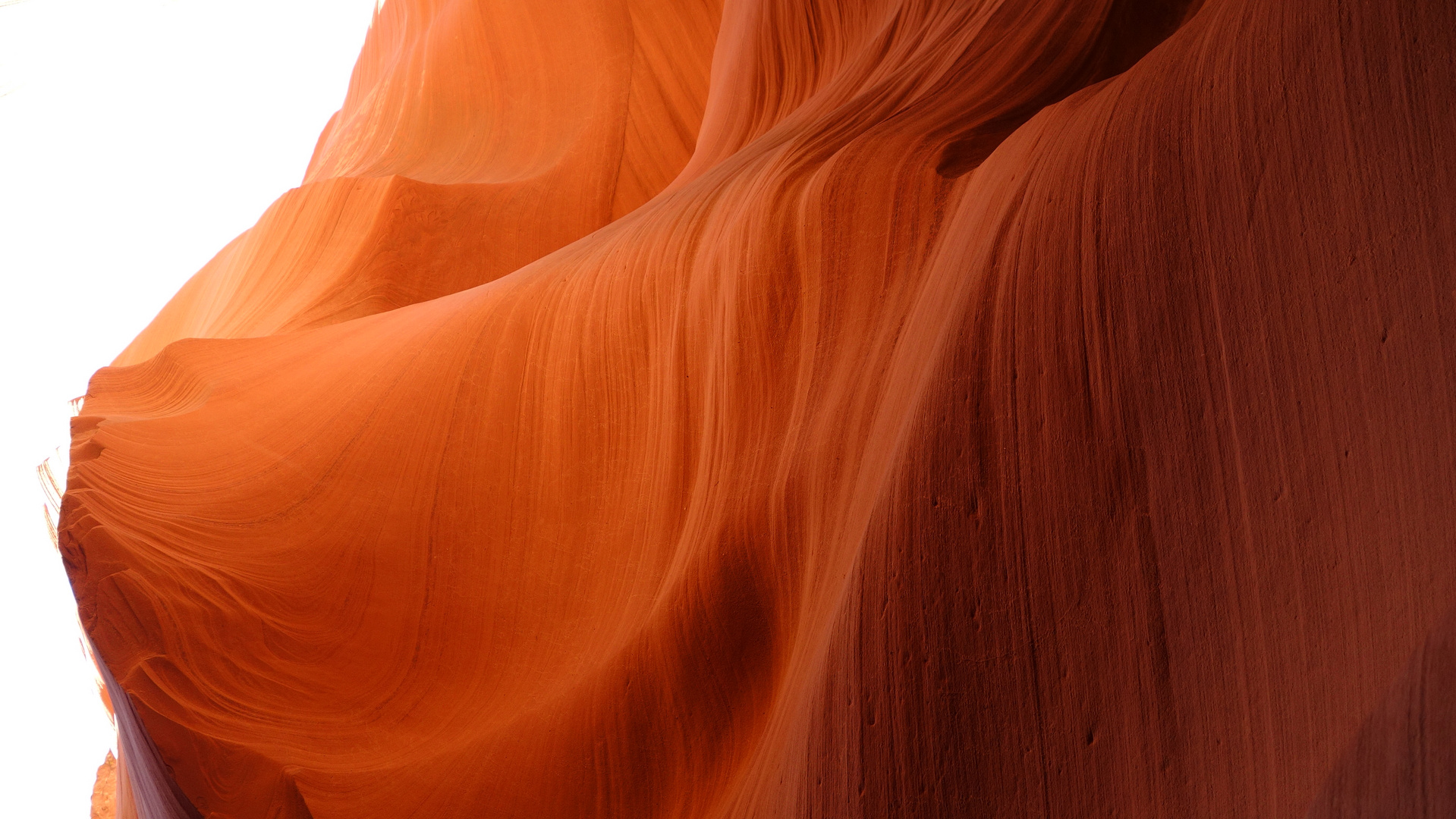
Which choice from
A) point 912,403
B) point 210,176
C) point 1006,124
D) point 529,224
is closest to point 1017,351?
point 912,403

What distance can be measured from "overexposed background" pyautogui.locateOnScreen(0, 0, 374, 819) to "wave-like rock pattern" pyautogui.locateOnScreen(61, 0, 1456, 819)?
2.17ft

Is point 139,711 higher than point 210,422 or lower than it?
lower

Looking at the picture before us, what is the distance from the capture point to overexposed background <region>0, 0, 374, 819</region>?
2.30 meters

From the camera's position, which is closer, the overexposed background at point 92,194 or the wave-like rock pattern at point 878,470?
the wave-like rock pattern at point 878,470

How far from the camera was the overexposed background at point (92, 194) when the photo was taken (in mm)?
2303

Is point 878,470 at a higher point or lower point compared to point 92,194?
lower

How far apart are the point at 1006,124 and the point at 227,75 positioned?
13.3 feet

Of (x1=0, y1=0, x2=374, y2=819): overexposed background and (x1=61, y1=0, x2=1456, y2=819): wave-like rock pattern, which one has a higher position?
(x1=0, y1=0, x2=374, y2=819): overexposed background

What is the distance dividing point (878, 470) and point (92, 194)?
3740 mm

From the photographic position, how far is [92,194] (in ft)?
12.0

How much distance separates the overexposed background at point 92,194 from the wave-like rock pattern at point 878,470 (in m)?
0.66

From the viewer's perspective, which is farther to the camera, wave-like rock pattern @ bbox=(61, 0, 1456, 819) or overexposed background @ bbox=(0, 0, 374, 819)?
overexposed background @ bbox=(0, 0, 374, 819)

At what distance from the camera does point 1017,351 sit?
37.7 inches

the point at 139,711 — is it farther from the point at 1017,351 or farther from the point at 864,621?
the point at 1017,351
